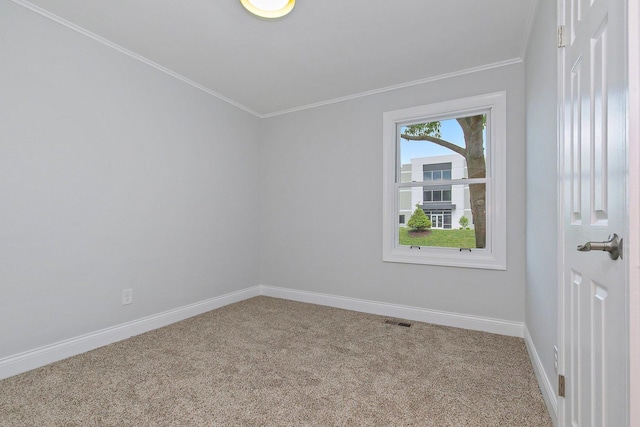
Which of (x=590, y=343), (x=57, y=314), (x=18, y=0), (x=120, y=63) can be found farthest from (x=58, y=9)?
(x=590, y=343)

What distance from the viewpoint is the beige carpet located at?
161 centimetres

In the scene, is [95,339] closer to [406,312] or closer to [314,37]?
[406,312]

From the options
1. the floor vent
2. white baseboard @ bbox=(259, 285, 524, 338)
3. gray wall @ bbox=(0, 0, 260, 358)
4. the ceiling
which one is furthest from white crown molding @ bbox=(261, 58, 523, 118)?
the floor vent

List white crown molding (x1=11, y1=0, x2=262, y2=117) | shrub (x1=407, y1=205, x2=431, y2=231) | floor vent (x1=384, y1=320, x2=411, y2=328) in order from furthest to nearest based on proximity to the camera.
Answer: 1. shrub (x1=407, y1=205, x2=431, y2=231)
2. floor vent (x1=384, y1=320, x2=411, y2=328)
3. white crown molding (x1=11, y1=0, x2=262, y2=117)

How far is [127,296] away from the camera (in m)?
2.67

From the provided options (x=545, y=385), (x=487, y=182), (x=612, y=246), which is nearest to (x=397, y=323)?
(x=545, y=385)

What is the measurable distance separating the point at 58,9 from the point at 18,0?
20 centimetres

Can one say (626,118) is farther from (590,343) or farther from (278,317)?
(278,317)

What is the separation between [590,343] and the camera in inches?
43.0

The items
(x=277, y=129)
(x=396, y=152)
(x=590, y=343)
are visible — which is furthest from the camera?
(x=277, y=129)

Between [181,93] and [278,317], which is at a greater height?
[181,93]

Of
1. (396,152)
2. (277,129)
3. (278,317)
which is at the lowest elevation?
(278,317)

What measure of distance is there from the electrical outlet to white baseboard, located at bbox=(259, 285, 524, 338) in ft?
5.52

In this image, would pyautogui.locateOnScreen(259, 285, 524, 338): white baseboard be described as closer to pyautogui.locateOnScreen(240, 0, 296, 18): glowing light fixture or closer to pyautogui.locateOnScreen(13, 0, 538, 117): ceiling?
pyautogui.locateOnScreen(13, 0, 538, 117): ceiling
